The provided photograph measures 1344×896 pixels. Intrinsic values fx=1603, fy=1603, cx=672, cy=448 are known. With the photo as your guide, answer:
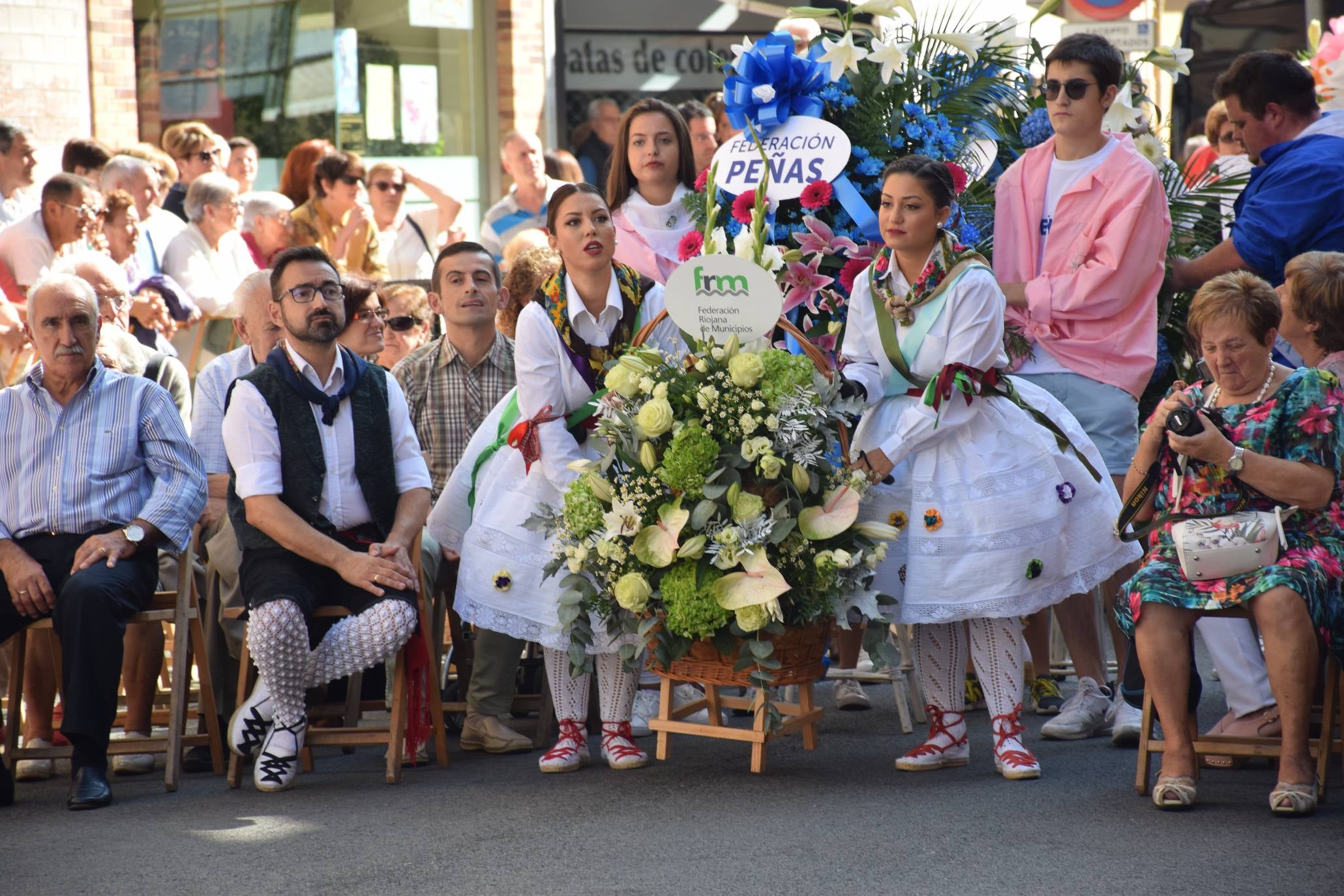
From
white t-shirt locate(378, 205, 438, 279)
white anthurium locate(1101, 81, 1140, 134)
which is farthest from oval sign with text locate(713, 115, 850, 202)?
white t-shirt locate(378, 205, 438, 279)

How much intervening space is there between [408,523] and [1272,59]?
3.54m

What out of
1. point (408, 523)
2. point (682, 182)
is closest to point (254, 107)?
point (682, 182)

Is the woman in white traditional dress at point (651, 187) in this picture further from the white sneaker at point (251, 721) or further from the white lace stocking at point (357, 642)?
the white sneaker at point (251, 721)

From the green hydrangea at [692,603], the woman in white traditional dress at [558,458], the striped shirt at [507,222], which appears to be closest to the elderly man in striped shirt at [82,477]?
the woman in white traditional dress at [558,458]

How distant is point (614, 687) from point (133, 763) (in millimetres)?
1735

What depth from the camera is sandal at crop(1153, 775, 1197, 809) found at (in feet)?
14.5

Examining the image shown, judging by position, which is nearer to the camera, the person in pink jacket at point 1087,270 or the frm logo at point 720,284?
the frm logo at point 720,284

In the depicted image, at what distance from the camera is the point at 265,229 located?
29.2 feet

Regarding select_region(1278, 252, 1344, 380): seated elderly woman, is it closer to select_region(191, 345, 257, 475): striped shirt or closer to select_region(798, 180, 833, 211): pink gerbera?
select_region(798, 180, 833, 211): pink gerbera

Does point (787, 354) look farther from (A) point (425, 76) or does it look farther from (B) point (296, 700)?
(A) point (425, 76)

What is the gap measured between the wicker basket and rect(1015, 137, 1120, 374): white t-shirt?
1322mm

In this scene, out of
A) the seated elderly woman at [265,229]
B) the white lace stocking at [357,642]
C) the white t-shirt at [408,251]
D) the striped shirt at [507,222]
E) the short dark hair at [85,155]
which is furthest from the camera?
the striped shirt at [507,222]

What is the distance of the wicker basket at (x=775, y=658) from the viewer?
15.6 ft

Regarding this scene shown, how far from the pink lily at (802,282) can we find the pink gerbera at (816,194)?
0.18 meters
